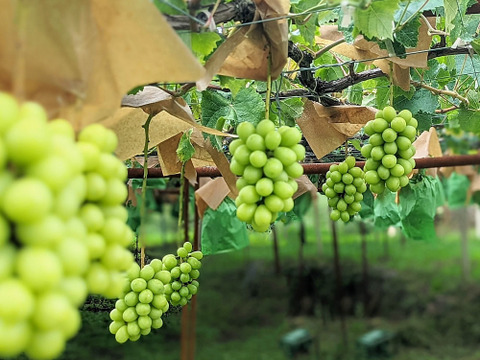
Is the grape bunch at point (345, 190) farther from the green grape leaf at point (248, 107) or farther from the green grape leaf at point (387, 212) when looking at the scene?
the green grape leaf at point (387, 212)

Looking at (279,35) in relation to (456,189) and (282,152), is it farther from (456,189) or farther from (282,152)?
(456,189)

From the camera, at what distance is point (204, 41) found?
3.08ft

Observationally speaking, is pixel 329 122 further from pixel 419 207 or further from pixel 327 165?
pixel 419 207

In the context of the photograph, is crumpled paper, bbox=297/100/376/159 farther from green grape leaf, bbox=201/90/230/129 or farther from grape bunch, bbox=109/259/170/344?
grape bunch, bbox=109/259/170/344

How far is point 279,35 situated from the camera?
95cm

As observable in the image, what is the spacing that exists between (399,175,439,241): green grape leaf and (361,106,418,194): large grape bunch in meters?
1.40

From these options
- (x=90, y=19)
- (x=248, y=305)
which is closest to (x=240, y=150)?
(x=90, y=19)

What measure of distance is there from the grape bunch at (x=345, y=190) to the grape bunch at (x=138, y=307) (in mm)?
581

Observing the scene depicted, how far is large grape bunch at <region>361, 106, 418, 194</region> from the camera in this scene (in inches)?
46.9

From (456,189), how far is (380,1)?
358 cm

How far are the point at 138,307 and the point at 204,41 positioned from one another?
1.92 ft

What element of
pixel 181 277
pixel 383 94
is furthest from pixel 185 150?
pixel 383 94

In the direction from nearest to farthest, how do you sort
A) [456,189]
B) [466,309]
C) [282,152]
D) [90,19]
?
[90,19]
[282,152]
[456,189]
[466,309]

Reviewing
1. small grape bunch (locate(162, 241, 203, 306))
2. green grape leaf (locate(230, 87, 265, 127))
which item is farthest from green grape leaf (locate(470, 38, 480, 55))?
small grape bunch (locate(162, 241, 203, 306))
